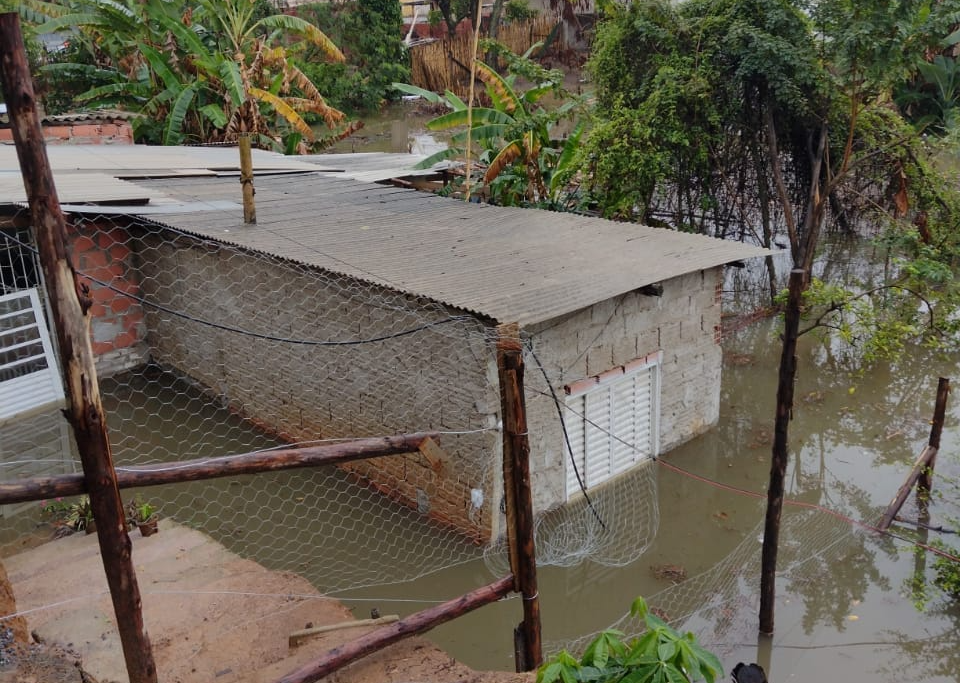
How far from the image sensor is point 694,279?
8.60 metres

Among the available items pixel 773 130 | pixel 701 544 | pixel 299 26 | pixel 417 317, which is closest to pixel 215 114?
pixel 299 26

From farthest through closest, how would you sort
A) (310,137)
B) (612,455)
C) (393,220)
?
1. (310,137)
2. (393,220)
3. (612,455)

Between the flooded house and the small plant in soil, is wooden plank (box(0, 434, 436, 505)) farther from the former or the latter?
the small plant in soil

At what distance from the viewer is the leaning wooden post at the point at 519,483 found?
3707 millimetres

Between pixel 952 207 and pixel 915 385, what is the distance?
4057mm

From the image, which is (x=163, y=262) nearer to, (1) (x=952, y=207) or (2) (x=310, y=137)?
(2) (x=310, y=137)

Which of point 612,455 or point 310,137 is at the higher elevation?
point 310,137

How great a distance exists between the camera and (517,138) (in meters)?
12.7

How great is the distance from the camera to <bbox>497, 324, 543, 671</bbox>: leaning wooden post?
12.2 ft

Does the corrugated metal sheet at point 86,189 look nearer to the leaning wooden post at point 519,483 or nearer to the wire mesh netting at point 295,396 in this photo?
the wire mesh netting at point 295,396

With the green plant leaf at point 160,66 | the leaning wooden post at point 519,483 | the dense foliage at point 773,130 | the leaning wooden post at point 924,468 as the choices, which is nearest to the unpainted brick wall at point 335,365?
the leaning wooden post at point 519,483

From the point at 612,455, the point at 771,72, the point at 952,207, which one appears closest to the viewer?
the point at 612,455

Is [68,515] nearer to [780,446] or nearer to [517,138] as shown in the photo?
[780,446]

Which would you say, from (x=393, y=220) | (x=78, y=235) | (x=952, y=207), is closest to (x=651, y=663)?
Result: (x=393, y=220)
